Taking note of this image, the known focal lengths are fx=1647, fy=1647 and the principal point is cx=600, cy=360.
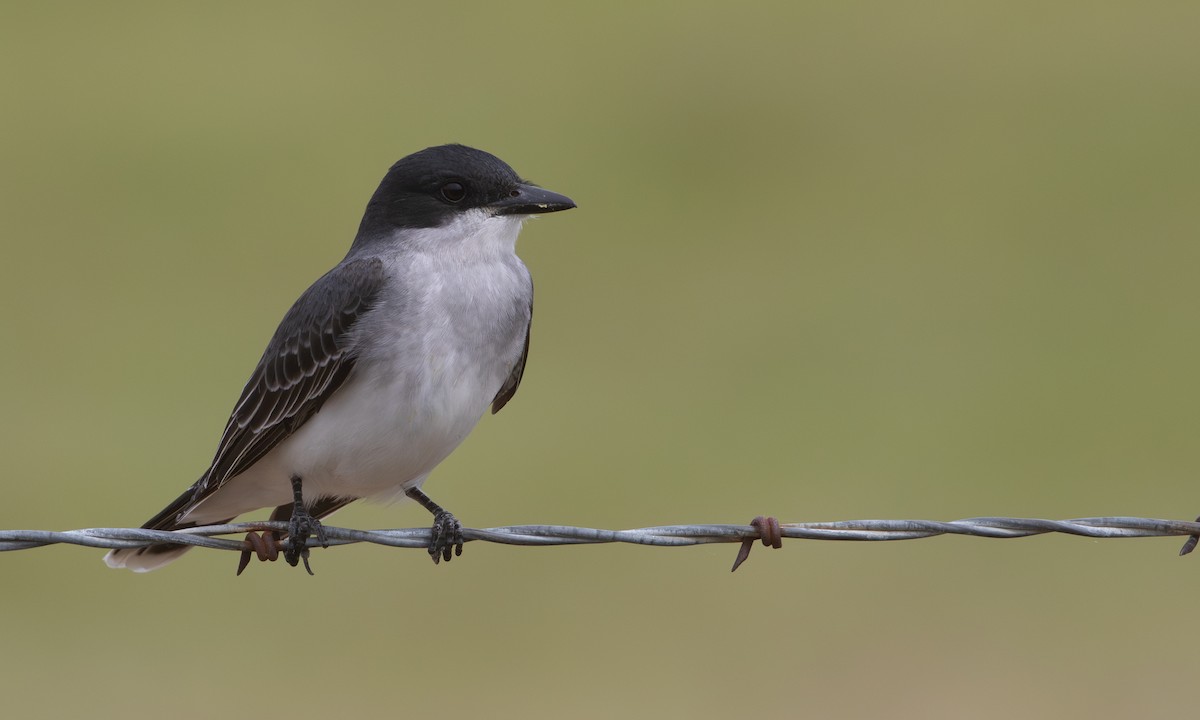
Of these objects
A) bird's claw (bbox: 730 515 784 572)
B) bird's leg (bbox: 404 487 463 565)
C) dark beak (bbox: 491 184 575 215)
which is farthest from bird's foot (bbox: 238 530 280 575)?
dark beak (bbox: 491 184 575 215)

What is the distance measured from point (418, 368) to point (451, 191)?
39.7 inches

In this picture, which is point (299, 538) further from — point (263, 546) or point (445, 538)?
point (263, 546)

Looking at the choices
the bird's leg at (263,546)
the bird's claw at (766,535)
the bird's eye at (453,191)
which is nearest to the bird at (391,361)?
the bird's eye at (453,191)

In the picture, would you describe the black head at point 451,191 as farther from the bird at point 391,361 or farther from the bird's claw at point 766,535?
the bird's claw at point 766,535

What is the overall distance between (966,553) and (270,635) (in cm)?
579

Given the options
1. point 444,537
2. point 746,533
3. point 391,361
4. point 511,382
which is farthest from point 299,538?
point 746,533

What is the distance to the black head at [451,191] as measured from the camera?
759 cm

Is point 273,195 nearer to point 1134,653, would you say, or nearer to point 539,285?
point 539,285

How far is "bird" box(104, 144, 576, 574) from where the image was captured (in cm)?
716

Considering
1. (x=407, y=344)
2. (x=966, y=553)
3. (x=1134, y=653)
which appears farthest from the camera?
(x=966, y=553)

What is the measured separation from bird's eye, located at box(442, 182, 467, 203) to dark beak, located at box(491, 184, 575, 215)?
162 millimetres

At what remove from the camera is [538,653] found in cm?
1273

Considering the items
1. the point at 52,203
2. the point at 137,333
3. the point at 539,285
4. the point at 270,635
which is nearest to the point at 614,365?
the point at 539,285

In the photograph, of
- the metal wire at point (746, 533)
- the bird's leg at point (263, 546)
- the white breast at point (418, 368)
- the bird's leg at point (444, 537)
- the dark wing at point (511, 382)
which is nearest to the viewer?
the metal wire at point (746, 533)
